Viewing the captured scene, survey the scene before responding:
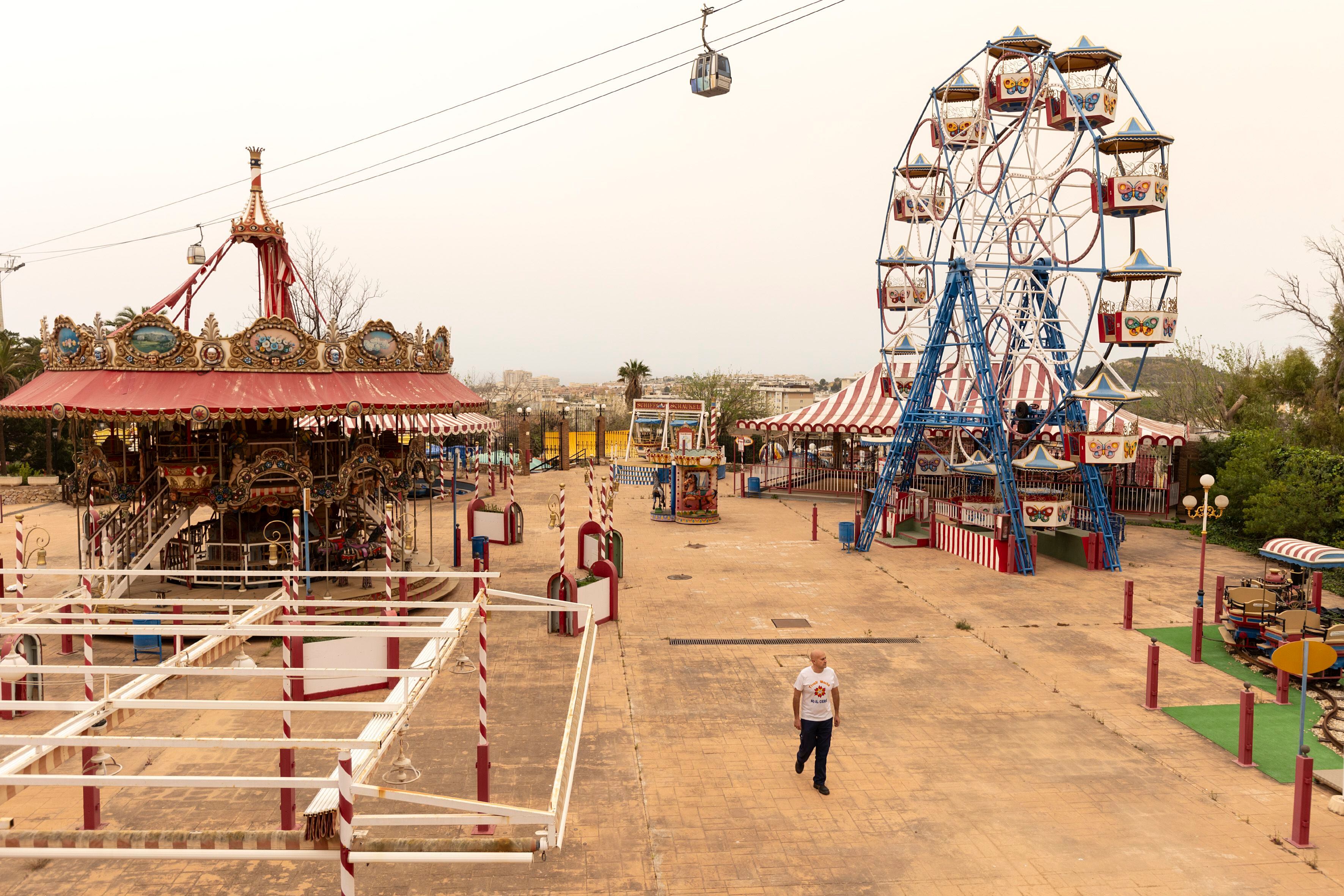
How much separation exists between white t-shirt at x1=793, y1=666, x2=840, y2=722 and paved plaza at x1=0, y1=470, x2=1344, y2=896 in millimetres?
853

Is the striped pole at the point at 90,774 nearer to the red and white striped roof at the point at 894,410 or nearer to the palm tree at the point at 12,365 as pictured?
the red and white striped roof at the point at 894,410

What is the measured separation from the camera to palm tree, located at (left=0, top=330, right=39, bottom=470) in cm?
3544

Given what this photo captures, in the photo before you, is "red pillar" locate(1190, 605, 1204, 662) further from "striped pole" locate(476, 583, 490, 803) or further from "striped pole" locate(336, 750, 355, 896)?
"striped pole" locate(336, 750, 355, 896)

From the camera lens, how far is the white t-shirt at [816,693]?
8.98m

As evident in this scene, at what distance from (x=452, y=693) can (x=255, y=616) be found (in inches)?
150

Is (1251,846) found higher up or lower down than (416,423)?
lower down

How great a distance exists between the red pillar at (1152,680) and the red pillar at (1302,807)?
333 centimetres

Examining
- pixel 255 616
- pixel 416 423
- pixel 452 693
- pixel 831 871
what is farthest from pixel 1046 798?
pixel 416 423

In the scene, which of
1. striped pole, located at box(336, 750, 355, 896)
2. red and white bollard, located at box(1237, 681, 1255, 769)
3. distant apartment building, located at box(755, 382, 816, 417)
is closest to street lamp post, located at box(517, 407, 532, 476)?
distant apartment building, located at box(755, 382, 816, 417)

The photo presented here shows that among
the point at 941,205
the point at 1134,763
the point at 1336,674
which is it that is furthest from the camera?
the point at 941,205

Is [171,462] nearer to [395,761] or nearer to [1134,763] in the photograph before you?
[395,761]

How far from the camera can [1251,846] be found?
804 cm

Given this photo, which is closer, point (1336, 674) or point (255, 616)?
point (255, 616)

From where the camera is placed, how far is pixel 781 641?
14.7 metres
